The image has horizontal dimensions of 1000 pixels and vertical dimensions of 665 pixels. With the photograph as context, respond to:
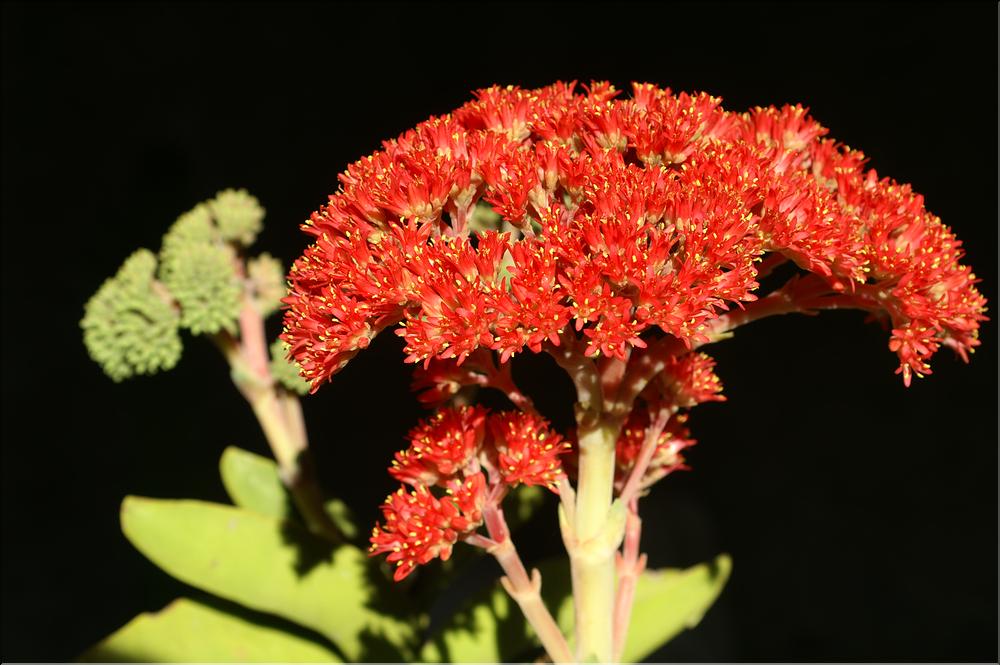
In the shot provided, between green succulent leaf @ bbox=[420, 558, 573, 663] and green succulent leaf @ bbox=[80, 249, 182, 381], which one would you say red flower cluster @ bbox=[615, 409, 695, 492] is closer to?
green succulent leaf @ bbox=[420, 558, 573, 663]

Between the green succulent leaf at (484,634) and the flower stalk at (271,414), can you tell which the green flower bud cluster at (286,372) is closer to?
the flower stalk at (271,414)

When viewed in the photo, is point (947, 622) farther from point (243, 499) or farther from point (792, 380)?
point (243, 499)

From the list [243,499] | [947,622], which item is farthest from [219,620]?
[947,622]

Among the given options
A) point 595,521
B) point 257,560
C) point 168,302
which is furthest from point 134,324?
point 595,521

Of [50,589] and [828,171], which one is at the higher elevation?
[828,171]

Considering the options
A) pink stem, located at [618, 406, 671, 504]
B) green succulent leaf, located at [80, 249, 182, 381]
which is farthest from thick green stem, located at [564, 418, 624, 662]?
green succulent leaf, located at [80, 249, 182, 381]

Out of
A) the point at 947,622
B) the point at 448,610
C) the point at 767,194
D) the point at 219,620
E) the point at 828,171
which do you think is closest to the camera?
the point at 767,194

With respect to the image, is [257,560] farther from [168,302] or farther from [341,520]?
[168,302]

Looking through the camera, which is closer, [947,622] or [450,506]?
[450,506]
